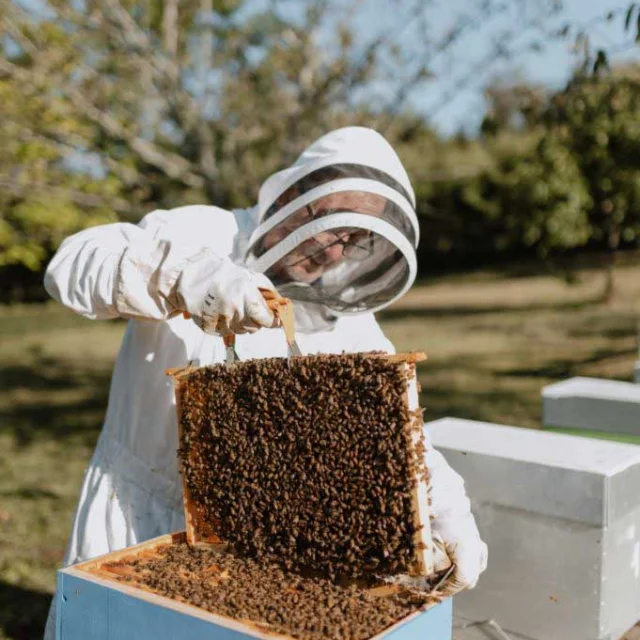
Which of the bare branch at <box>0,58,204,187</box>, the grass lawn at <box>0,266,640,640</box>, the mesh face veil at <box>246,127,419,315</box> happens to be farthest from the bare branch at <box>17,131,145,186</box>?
the mesh face veil at <box>246,127,419,315</box>

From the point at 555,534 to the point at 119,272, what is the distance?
59.5 inches

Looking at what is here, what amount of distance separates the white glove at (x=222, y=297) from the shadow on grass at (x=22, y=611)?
313 cm

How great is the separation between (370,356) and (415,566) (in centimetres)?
47

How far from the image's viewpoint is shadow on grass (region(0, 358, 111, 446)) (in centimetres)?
927

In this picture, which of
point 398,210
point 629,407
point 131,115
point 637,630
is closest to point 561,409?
point 629,407

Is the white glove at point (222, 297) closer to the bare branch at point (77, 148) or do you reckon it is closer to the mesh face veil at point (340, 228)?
the mesh face veil at point (340, 228)

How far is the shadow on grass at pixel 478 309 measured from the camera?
20281 mm

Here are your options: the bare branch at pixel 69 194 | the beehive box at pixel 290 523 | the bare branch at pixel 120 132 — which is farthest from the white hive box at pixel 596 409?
the bare branch at pixel 69 194

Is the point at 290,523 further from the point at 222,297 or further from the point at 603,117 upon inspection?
the point at 603,117

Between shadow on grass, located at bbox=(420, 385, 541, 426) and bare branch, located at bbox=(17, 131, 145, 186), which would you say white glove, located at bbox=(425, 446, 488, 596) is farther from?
shadow on grass, located at bbox=(420, 385, 541, 426)

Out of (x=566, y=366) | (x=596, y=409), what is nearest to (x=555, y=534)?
(x=596, y=409)

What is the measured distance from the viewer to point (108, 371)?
13695 mm

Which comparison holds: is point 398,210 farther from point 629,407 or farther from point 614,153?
point 614,153

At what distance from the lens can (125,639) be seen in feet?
5.68
